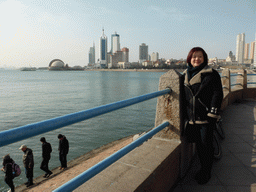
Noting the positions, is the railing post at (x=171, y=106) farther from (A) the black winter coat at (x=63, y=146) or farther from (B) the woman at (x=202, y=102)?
(A) the black winter coat at (x=63, y=146)

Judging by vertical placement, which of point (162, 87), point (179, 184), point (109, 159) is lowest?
point (179, 184)

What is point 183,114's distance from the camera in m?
2.88

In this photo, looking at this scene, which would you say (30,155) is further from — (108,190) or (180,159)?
(108,190)

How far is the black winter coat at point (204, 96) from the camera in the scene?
2.63 m

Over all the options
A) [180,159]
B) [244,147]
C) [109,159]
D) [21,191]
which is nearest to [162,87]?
[180,159]

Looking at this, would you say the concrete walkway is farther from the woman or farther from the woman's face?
the woman's face

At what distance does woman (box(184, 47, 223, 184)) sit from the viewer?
267 cm

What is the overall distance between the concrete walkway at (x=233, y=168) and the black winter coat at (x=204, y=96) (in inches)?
33.8

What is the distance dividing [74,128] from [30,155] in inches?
440

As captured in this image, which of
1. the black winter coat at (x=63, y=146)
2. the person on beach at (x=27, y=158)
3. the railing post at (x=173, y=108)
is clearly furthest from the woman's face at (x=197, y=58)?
the black winter coat at (x=63, y=146)

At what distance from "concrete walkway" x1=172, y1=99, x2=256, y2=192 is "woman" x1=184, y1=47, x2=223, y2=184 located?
0.51 feet

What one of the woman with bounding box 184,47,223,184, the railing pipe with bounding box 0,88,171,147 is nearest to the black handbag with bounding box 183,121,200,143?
the woman with bounding box 184,47,223,184

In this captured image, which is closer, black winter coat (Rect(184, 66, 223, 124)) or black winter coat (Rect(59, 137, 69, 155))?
black winter coat (Rect(184, 66, 223, 124))

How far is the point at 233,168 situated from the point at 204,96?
1.38 m
